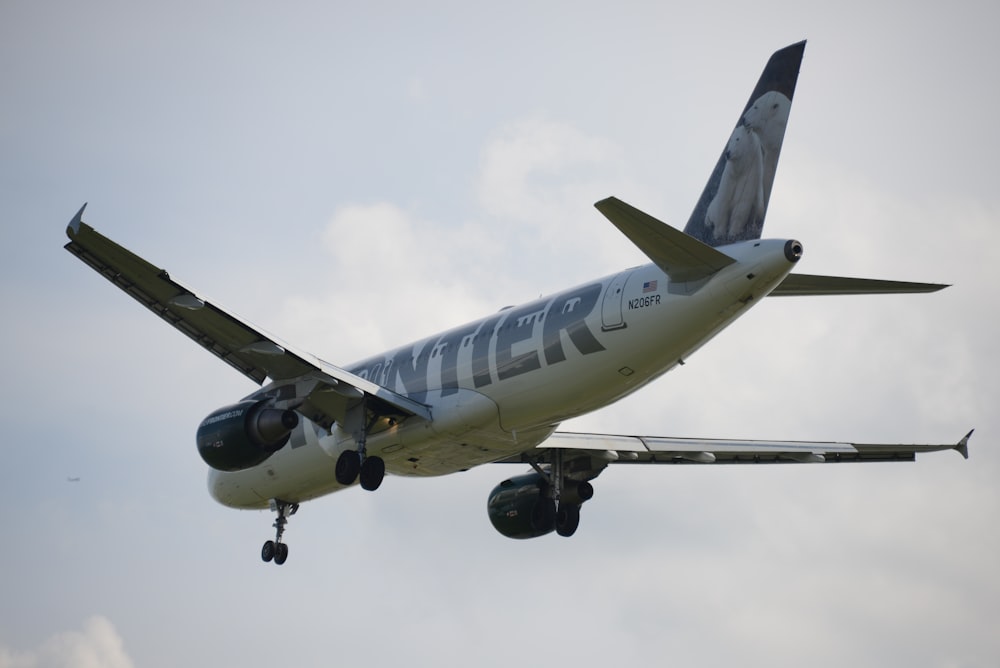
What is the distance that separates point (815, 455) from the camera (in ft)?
104

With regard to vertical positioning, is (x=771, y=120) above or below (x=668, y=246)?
above

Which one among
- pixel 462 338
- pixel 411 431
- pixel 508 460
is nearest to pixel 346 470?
pixel 411 431

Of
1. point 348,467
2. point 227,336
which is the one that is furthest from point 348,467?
point 227,336

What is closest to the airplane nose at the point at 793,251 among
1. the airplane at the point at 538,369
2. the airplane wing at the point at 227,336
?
the airplane at the point at 538,369

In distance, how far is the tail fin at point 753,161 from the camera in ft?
77.6

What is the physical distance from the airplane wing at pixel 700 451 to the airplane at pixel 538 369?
0.05 meters

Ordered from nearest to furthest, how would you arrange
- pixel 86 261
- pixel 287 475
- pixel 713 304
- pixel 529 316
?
1. pixel 713 304
2. pixel 86 261
3. pixel 529 316
4. pixel 287 475

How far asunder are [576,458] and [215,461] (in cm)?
905

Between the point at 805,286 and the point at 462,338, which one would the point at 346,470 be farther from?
the point at 805,286

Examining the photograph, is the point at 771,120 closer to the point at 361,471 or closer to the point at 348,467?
the point at 361,471

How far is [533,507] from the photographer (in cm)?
3222

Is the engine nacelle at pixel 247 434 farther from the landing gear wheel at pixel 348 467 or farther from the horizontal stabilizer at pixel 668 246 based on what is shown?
the horizontal stabilizer at pixel 668 246

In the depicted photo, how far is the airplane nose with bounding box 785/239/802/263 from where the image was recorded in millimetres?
21875

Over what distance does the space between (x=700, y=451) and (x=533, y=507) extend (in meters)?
4.26
